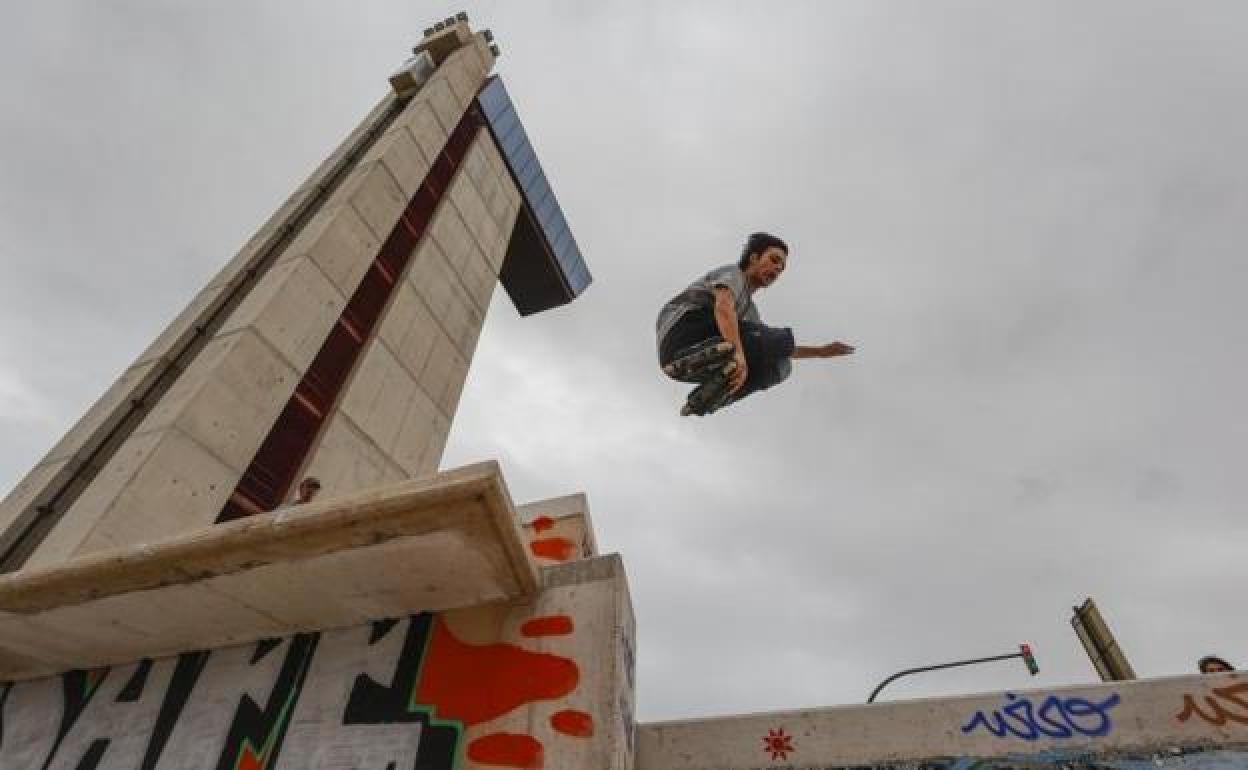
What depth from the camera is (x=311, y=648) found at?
17.5 ft

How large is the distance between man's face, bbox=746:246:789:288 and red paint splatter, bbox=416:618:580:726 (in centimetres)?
378

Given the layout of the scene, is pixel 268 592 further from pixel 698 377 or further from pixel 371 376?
pixel 371 376

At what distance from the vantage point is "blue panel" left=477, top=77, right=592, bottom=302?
91.7ft

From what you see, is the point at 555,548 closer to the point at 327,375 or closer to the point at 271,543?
the point at 271,543

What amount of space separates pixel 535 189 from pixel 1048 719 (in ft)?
98.3

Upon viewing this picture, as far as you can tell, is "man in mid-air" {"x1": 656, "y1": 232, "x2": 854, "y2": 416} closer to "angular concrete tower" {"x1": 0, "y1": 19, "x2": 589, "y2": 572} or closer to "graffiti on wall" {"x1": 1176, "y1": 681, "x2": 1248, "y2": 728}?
"graffiti on wall" {"x1": 1176, "y1": 681, "x2": 1248, "y2": 728}

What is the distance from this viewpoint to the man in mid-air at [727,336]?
5434 mm

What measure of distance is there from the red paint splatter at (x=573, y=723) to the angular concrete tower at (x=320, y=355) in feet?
24.0

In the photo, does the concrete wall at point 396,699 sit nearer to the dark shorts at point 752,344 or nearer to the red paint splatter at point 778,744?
the red paint splatter at point 778,744

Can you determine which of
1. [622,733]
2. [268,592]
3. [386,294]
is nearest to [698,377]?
[622,733]

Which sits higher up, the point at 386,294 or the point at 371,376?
the point at 386,294

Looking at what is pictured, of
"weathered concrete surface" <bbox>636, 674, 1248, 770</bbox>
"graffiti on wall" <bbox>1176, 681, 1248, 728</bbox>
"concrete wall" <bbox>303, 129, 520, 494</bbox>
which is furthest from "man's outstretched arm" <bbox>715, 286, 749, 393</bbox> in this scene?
"concrete wall" <bbox>303, 129, 520, 494</bbox>

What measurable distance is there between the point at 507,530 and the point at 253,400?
10157 mm

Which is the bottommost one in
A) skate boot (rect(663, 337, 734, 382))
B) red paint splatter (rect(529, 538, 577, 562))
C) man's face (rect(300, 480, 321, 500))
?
red paint splatter (rect(529, 538, 577, 562))
